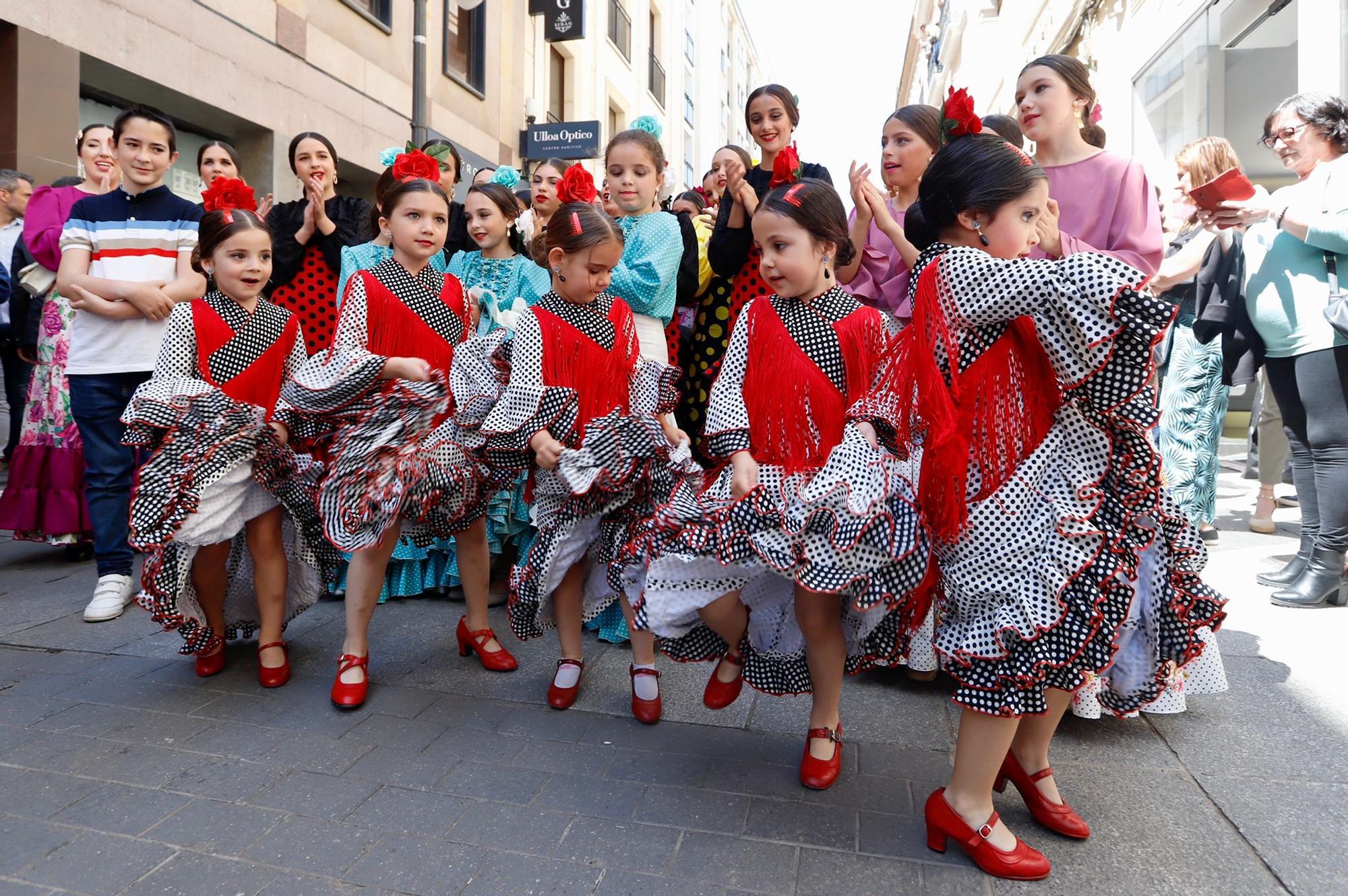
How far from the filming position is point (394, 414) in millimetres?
3037

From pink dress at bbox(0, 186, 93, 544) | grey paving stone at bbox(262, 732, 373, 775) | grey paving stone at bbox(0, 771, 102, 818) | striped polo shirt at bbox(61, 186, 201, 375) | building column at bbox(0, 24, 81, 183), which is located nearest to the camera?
grey paving stone at bbox(0, 771, 102, 818)

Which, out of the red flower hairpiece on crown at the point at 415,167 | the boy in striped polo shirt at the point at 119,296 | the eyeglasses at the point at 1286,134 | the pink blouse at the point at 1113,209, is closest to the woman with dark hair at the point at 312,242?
the boy in striped polo shirt at the point at 119,296

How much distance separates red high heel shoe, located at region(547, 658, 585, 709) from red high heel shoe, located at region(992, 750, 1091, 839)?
1.37m

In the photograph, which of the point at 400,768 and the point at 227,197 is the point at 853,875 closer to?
the point at 400,768

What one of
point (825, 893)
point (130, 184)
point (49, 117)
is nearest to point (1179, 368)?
point (825, 893)

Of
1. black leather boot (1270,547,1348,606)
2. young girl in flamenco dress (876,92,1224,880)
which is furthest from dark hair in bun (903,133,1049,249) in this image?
black leather boot (1270,547,1348,606)

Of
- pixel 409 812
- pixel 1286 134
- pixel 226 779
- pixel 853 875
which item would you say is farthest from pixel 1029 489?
pixel 1286 134

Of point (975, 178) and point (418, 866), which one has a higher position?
point (975, 178)

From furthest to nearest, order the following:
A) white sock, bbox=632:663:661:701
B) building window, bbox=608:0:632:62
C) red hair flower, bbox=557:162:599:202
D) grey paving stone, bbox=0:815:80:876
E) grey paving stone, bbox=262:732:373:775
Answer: building window, bbox=608:0:632:62, red hair flower, bbox=557:162:599:202, white sock, bbox=632:663:661:701, grey paving stone, bbox=262:732:373:775, grey paving stone, bbox=0:815:80:876

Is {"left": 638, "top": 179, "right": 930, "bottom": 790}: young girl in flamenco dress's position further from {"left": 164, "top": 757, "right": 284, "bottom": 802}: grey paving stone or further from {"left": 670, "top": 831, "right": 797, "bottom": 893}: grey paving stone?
{"left": 164, "top": 757, "right": 284, "bottom": 802}: grey paving stone

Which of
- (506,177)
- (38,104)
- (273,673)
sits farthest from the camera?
(38,104)

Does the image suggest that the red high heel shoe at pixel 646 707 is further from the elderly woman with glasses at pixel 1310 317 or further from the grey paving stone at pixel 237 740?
the elderly woman with glasses at pixel 1310 317

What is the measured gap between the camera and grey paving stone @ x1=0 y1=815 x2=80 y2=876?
1992 millimetres

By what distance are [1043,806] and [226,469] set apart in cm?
268
